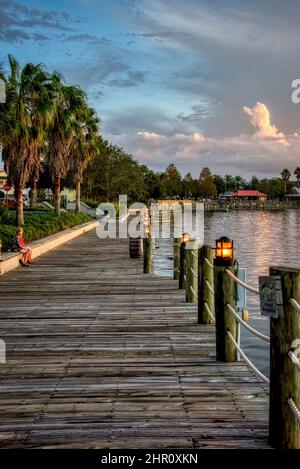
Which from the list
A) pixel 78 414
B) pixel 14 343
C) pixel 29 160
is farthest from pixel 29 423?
pixel 29 160

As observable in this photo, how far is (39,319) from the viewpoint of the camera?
1053 cm

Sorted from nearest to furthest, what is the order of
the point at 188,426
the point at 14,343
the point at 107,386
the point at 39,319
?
the point at 188,426 < the point at 107,386 < the point at 14,343 < the point at 39,319

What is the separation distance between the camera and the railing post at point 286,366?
14.6ft

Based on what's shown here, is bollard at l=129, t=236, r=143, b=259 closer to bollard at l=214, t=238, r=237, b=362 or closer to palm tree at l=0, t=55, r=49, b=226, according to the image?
palm tree at l=0, t=55, r=49, b=226

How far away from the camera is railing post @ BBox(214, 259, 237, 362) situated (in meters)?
7.21

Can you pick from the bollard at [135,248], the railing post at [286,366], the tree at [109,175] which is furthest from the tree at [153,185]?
the railing post at [286,366]

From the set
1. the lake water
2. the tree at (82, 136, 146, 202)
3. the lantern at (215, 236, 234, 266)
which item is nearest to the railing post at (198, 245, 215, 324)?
the lake water

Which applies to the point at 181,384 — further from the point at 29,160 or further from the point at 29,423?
the point at 29,160

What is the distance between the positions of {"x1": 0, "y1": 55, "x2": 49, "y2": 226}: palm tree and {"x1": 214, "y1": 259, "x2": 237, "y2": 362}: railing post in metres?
22.5

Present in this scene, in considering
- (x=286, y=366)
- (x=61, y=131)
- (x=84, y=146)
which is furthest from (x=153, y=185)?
(x=286, y=366)

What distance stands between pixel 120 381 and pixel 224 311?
5.17 feet

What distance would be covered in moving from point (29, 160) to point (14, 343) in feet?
75.0

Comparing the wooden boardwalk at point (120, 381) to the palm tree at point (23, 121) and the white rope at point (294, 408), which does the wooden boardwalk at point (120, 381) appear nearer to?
the white rope at point (294, 408)
